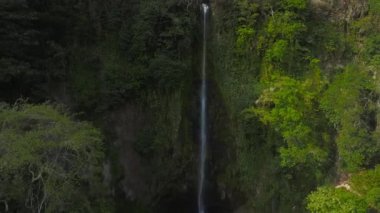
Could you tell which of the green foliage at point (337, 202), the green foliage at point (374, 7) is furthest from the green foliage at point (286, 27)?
the green foliage at point (337, 202)

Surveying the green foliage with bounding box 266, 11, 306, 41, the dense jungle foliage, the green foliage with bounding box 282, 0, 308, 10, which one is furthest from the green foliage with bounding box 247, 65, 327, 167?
the green foliage with bounding box 282, 0, 308, 10

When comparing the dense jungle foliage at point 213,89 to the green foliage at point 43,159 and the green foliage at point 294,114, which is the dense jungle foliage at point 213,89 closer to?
the green foliage at point 294,114

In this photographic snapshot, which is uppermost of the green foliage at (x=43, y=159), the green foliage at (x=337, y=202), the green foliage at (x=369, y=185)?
the green foliage at (x=43, y=159)

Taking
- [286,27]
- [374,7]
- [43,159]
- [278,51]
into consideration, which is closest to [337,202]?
[278,51]

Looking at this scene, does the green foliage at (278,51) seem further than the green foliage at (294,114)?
Yes

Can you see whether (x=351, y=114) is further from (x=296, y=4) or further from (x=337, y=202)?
(x=296, y=4)

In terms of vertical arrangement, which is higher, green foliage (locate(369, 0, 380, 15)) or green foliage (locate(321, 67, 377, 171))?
green foliage (locate(369, 0, 380, 15))

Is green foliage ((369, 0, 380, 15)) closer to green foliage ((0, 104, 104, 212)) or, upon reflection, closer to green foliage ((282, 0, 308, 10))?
green foliage ((282, 0, 308, 10))
